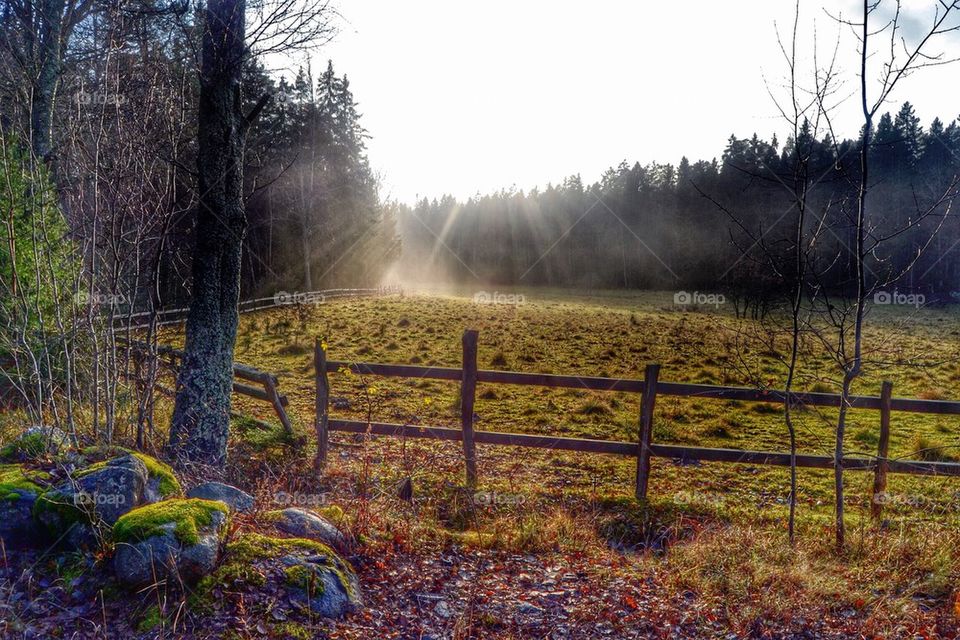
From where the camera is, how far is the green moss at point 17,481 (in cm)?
383

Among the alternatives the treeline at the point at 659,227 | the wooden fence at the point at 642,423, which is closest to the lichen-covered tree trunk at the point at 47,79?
the wooden fence at the point at 642,423

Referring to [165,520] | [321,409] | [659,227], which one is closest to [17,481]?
[165,520]

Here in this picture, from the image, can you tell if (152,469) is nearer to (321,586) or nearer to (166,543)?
(166,543)

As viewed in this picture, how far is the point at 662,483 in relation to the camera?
771 centimetres

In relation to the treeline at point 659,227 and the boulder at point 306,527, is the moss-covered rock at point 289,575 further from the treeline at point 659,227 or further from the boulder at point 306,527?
the treeline at point 659,227

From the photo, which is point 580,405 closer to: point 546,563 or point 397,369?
point 397,369

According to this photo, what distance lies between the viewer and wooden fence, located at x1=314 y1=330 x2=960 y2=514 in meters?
6.08

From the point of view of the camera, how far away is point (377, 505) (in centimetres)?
527

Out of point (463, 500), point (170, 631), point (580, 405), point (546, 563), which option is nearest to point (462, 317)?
point (580, 405)

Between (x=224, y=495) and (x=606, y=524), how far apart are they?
395 centimetres

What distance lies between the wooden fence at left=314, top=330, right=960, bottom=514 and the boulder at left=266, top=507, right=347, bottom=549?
1.72m

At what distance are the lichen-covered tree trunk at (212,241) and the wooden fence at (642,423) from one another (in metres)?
1.37

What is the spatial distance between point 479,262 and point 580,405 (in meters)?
66.7

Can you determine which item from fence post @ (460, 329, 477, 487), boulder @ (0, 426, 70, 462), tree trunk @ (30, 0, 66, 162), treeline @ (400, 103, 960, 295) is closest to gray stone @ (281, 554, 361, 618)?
boulder @ (0, 426, 70, 462)
